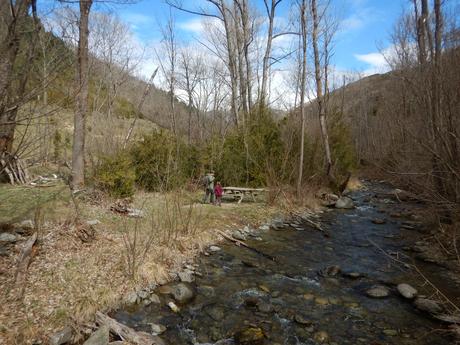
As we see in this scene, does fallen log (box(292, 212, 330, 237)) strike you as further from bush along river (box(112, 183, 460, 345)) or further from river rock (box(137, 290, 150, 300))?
river rock (box(137, 290, 150, 300))

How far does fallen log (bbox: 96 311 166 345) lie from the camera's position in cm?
396

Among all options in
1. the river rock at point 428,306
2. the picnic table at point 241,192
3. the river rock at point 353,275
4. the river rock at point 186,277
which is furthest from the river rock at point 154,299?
the picnic table at point 241,192

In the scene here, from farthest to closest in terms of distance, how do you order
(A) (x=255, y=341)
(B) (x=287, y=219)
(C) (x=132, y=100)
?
(C) (x=132, y=100) < (B) (x=287, y=219) < (A) (x=255, y=341)

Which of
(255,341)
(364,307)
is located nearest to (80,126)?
(255,341)

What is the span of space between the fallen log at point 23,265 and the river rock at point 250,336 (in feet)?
10.0

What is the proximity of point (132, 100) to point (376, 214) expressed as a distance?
3457 cm

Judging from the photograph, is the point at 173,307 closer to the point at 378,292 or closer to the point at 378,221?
the point at 378,292

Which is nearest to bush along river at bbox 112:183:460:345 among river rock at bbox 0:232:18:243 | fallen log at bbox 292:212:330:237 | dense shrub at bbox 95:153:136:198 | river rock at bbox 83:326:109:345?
river rock at bbox 83:326:109:345

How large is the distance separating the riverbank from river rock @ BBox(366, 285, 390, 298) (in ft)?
11.8

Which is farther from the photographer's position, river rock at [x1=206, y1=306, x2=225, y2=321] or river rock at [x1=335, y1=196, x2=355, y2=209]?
river rock at [x1=335, y1=196, x2=355, y2=209]

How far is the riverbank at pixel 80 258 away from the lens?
4.12 metres

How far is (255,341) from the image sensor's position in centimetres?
421

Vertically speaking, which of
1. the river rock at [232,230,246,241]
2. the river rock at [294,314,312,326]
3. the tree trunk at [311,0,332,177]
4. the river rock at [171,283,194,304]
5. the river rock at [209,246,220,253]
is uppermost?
the tree trunk at [311,0,332,177]

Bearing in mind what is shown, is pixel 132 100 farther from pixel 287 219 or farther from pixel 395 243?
pixel 395 243
